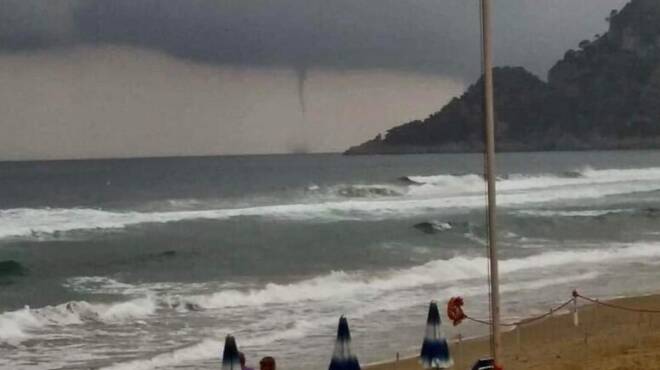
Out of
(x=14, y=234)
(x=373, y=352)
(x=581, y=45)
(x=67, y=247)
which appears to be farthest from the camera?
(x=581, y=45)

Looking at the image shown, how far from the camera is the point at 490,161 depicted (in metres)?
4.83

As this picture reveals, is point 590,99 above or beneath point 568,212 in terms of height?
above

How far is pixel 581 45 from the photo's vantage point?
102ft

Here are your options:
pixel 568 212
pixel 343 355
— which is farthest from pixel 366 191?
pixel 343 355

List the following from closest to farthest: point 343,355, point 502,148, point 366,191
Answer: point 343,355, point 366,191, point 502,148

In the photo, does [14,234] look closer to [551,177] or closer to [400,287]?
[400,287]

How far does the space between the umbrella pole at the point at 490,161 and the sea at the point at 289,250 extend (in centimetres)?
354

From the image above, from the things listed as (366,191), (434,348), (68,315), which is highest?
(434,348)

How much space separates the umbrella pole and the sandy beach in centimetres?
211

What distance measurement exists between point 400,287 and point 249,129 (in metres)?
11.5

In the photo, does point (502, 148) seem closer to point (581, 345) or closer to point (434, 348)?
point (581, 345)

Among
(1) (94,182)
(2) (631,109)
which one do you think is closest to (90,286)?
(1) (94,182)

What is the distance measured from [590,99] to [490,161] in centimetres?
3303

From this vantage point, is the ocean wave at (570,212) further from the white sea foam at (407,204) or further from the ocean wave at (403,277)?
the ocean wave at (403,277)
